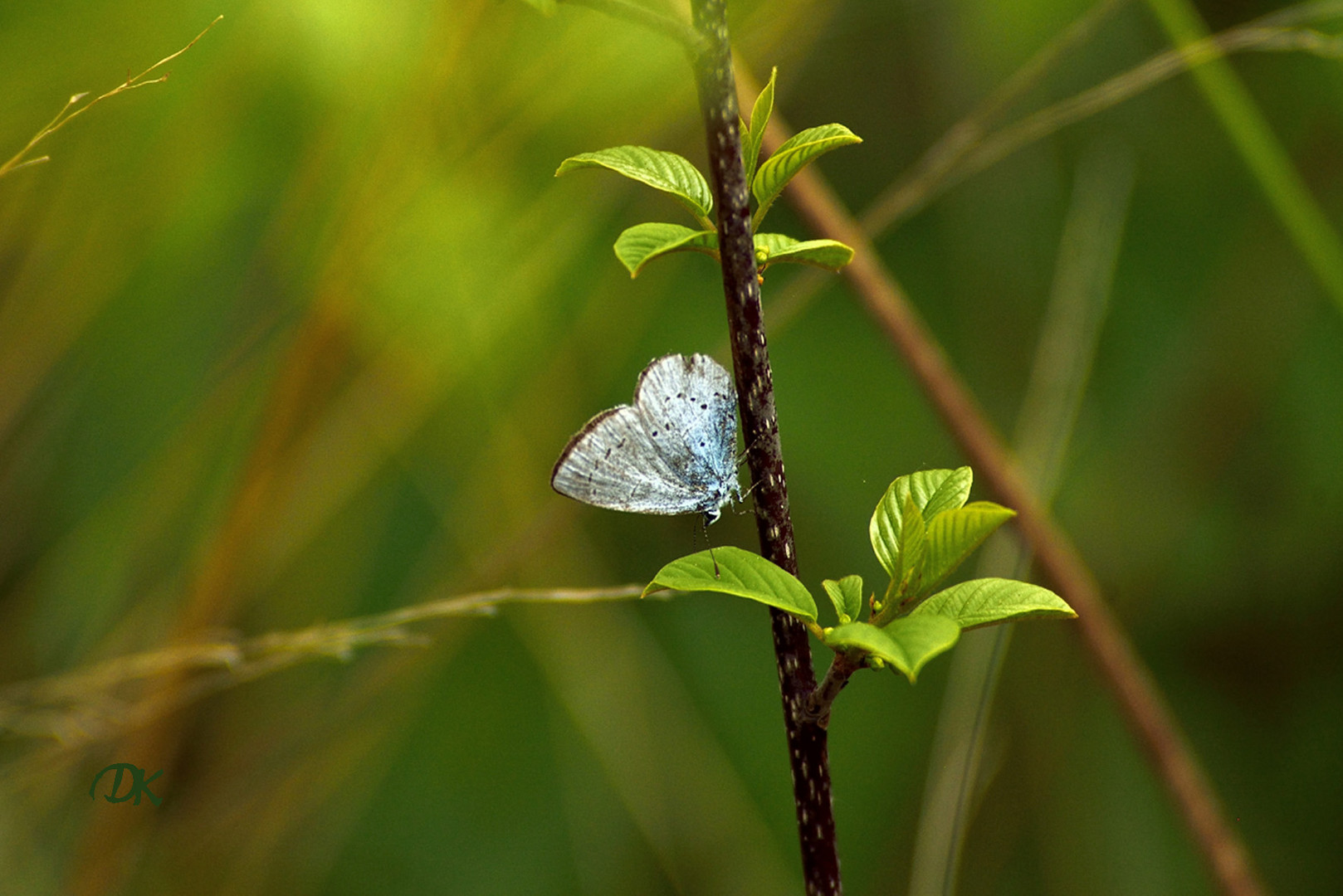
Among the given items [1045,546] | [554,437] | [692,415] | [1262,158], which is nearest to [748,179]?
[692,415]

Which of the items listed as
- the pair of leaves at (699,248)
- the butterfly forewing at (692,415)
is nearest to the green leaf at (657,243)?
the pair of leaves at (699,248)

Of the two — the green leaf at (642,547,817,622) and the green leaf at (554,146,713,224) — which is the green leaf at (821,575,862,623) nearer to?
the green leaf at (642,547,817,622)

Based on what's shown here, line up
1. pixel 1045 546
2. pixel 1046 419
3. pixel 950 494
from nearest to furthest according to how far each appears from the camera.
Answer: pixel 950 494
pixel 1045 546
pixel 1046 419

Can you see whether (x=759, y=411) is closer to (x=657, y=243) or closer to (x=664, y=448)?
(x=657, y=243)

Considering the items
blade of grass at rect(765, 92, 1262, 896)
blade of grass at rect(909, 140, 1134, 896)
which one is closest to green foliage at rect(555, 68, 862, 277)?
blade of grass at rect(765, 92, 1262, 896)

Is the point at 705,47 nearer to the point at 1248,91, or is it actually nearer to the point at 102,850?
the point at 102,850

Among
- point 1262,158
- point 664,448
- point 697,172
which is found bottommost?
point 664,448
